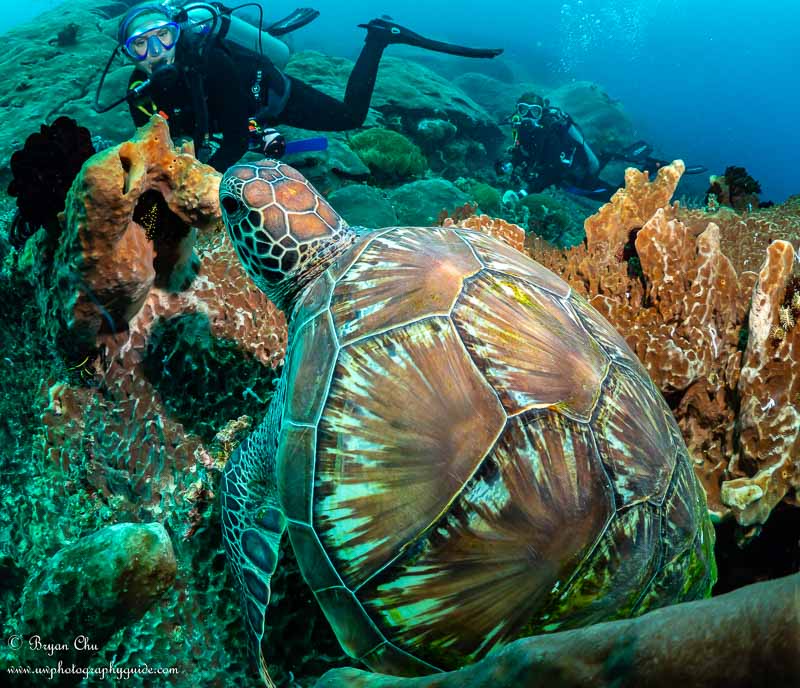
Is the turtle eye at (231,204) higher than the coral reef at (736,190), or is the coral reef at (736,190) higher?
the coral reef at (736,190)

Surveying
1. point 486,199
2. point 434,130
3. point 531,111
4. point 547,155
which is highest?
point 531,111

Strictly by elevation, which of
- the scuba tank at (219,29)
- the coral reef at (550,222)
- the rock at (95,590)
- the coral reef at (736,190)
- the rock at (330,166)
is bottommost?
the rock at (95,590)

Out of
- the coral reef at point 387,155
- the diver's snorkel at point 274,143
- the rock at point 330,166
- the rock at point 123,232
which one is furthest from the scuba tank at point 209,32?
the rock at point 123,232

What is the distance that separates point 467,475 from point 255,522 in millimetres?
779

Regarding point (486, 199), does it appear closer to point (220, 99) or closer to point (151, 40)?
point (220, 99)

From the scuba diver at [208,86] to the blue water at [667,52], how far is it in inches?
791

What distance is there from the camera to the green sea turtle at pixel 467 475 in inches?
41.2

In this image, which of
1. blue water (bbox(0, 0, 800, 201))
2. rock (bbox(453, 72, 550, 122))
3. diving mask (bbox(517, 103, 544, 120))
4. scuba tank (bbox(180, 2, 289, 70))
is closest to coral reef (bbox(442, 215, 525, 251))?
scuba tank (bbox(180, 2, 289, 70))

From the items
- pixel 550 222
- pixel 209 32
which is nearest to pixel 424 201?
pixel 550 222

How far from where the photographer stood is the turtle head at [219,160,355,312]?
1.70 metres

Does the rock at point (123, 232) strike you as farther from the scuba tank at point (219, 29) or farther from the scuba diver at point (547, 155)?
the scuba diver at point (547, 155)

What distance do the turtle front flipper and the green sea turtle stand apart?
0.01 meters

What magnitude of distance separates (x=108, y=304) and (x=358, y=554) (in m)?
1.50

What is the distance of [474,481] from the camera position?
3.54 feet
